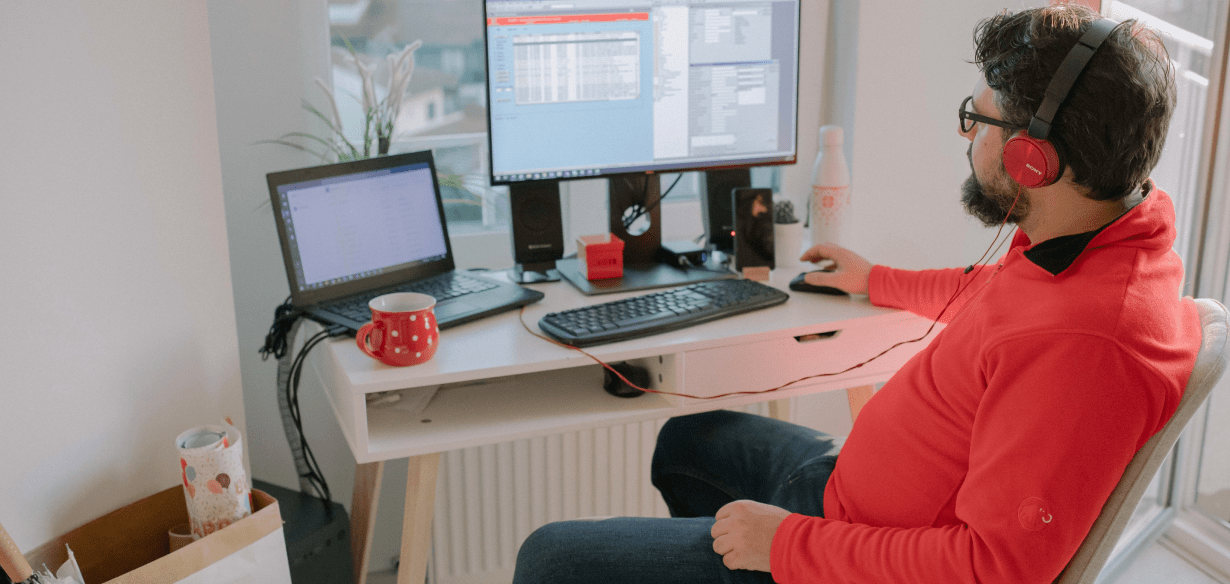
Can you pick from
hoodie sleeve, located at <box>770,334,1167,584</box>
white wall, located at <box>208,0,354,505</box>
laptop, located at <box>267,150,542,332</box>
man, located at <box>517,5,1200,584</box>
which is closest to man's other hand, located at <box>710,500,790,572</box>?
man, located at <box>517,5,1200,584</box>

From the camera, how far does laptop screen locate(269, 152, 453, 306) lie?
1361 millimetres

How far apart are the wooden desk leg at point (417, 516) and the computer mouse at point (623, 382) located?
0.90 ft

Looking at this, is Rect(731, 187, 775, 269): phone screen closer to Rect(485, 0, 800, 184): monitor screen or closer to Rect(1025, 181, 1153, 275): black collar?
Rect(485, 0, 800, 184): monitor screen

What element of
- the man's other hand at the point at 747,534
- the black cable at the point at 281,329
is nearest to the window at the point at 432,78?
the black cable at the point at 281,329

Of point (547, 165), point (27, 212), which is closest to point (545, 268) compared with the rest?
point (547, 165)

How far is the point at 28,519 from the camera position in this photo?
3.58ft

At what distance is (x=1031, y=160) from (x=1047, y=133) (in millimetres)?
33

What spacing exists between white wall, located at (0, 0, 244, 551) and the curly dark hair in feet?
3.50

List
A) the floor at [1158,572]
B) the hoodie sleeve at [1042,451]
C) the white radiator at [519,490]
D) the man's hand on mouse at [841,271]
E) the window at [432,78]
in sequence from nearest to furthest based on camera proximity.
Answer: the hoodie sleeve at [1042,451] → the man's hand on mouse at [841,271] → the window at [432,78] → the white radiator at [519,490] → the floor at [1158,572]

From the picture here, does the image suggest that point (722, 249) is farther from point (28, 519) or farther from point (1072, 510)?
point (28, 519)

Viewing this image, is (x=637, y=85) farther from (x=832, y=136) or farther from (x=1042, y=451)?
(x=1042, y=451)

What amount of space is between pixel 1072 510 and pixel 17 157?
119cm

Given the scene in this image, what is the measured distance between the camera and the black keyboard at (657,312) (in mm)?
1268

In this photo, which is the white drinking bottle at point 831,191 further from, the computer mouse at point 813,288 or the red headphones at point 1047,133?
the red headphones at point 1047,133
